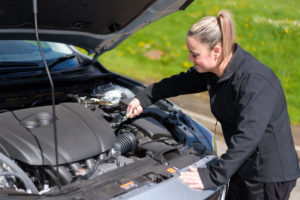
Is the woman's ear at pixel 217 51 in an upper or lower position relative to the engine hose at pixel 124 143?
upper

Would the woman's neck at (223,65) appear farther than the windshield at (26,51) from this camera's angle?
No

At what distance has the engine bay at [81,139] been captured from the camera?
1937 millimetres

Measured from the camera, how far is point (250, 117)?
176cm

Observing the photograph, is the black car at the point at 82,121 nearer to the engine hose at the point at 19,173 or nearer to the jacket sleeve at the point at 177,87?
the engine hose at the point at 19,173

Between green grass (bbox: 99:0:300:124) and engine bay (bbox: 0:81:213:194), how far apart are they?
3.43m

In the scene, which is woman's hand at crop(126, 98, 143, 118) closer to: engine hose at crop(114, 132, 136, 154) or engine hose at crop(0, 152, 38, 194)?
engine hose at crop(114, 132, 136, 154)

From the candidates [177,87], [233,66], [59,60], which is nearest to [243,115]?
[233,66]

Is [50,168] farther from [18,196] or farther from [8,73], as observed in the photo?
[8,73]

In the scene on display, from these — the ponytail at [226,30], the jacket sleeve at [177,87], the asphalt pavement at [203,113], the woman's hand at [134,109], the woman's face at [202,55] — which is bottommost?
the asphalt pavement at [203,113]

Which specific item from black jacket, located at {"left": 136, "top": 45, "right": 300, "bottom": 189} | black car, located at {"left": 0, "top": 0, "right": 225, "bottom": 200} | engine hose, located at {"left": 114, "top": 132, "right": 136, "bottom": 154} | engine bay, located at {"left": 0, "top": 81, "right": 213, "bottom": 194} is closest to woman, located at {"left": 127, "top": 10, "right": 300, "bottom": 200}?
black jacket, located at {"left": 136, "top": 45, "right": 300, "bottom": 189}

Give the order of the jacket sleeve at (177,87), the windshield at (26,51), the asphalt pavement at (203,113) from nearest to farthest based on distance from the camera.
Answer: the jacket sleeve at (177,87) < the windshield at (26,51) < the asphalt pavement at (203,113)

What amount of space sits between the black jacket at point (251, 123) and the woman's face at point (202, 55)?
0.36ft

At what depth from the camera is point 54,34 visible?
2.96 m

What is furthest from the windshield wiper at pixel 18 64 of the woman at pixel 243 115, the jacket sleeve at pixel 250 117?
the jacket sleeve at pixel 250 117
